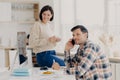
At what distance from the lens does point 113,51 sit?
4.48 m

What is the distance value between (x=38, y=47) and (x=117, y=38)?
1749mm

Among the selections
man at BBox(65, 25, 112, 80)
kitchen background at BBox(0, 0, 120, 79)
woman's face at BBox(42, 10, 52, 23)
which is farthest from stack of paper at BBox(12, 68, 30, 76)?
kitchen background at BBox(0, 0, 120, 79)

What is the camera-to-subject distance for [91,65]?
2.46 metres

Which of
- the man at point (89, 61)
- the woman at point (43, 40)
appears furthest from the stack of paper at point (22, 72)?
the woman at point (43, 40)

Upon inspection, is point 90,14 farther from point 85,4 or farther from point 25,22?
point 25,22

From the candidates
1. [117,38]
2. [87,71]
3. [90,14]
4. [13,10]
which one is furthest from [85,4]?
[87,71]

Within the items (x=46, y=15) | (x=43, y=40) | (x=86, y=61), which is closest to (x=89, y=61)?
(x=86, y=61)

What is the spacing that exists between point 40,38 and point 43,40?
0.06 metres

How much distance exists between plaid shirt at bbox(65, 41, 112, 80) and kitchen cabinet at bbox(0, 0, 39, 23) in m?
3.44

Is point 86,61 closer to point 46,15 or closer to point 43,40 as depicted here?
point 43,40

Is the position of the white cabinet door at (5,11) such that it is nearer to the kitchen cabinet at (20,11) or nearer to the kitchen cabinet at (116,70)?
the kitchen cabinet at (20,11)

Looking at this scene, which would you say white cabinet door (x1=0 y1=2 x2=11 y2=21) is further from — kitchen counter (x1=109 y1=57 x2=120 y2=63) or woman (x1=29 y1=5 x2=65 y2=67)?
kitchen counter (x1=109 y1=57 x2=120 y2=63)

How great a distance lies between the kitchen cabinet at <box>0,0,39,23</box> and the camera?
18.5 feet

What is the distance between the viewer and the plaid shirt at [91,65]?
2.37 m
